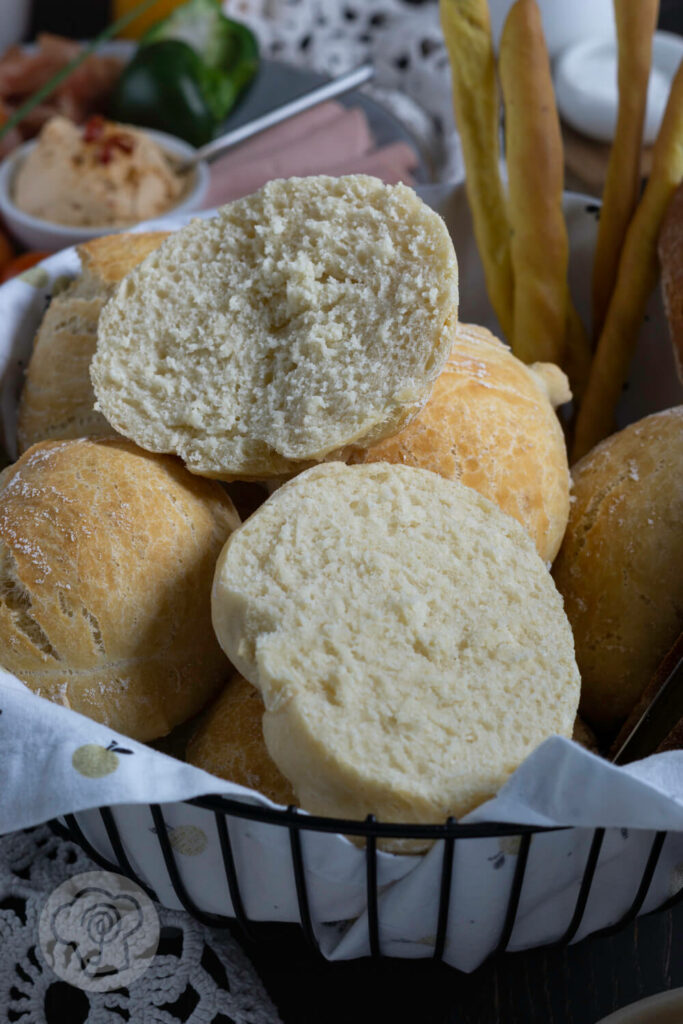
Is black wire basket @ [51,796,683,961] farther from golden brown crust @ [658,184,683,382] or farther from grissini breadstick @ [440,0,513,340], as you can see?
grissini breadstick @ [440,0,513,340]

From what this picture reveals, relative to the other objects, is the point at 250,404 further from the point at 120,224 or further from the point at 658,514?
the point at 120,224

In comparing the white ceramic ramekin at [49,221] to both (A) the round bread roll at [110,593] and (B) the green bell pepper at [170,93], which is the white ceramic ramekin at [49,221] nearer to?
(B) the green bell pepper at [170,93]

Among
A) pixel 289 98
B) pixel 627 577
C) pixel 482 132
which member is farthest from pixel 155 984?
pixel 289 98

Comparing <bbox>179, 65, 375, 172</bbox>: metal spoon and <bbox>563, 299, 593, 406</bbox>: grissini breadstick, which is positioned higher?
<bbox>179, 65, 375, 172</bbox>: metal spoon

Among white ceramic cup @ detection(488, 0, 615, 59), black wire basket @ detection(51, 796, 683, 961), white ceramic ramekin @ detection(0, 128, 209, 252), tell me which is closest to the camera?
black wire basket @ detection(51, 796, 683, 961)

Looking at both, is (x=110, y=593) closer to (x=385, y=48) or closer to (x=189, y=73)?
(x=189, y=73)

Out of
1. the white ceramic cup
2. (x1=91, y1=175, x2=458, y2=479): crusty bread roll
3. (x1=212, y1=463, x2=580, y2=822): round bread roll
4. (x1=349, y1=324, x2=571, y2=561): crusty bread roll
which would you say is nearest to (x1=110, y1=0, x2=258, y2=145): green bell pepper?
the white ceramic cup

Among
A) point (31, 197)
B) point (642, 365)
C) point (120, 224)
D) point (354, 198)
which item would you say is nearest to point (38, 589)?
point (354, 198)
